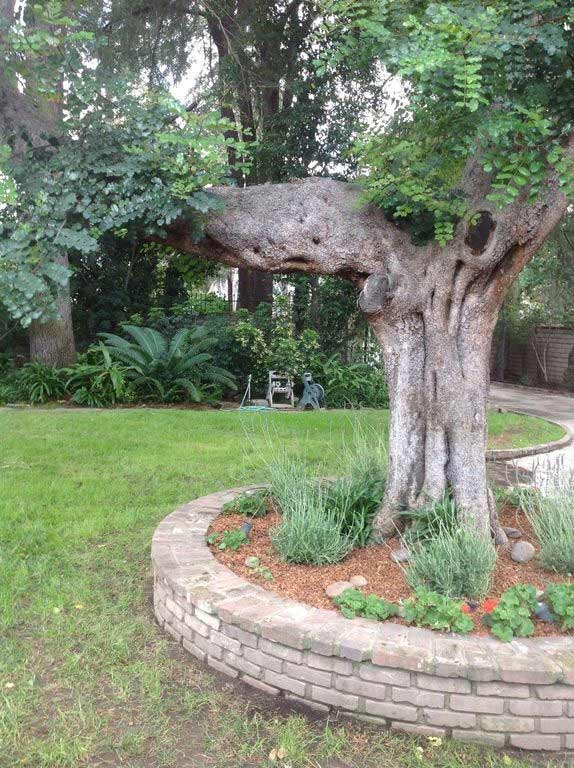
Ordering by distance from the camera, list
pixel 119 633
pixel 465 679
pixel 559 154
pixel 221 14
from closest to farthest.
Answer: pixel 465 679, pixel 559 154, pixel 119 633, pixel 221 14

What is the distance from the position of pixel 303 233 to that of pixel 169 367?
672cm

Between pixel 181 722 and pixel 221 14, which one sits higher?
pixel 221 14

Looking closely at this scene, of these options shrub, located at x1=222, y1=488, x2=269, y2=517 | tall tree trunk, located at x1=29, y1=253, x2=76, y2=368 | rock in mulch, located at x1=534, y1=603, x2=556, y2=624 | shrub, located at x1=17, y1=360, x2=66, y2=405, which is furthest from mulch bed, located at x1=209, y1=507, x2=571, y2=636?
tall tree trunk, located at x1=29, y1=253, x2=76, y2=368

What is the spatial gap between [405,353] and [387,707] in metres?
1.92

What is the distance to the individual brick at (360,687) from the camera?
2.45 m

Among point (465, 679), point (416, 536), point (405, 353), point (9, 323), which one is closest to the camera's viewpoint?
point (465, 679)

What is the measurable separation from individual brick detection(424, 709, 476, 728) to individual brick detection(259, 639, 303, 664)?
0.53 meters

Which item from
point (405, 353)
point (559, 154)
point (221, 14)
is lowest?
point (405, 353)

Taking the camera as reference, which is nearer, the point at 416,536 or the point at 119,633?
the point at 119,633

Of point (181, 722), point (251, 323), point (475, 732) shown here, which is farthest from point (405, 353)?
point (251, 323)

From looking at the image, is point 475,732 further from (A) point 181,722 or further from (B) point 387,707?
(A) point 181,722

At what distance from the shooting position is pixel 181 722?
98.1 inches

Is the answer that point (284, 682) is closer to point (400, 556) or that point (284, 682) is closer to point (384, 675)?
point (384, 675)

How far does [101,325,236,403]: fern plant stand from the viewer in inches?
387
